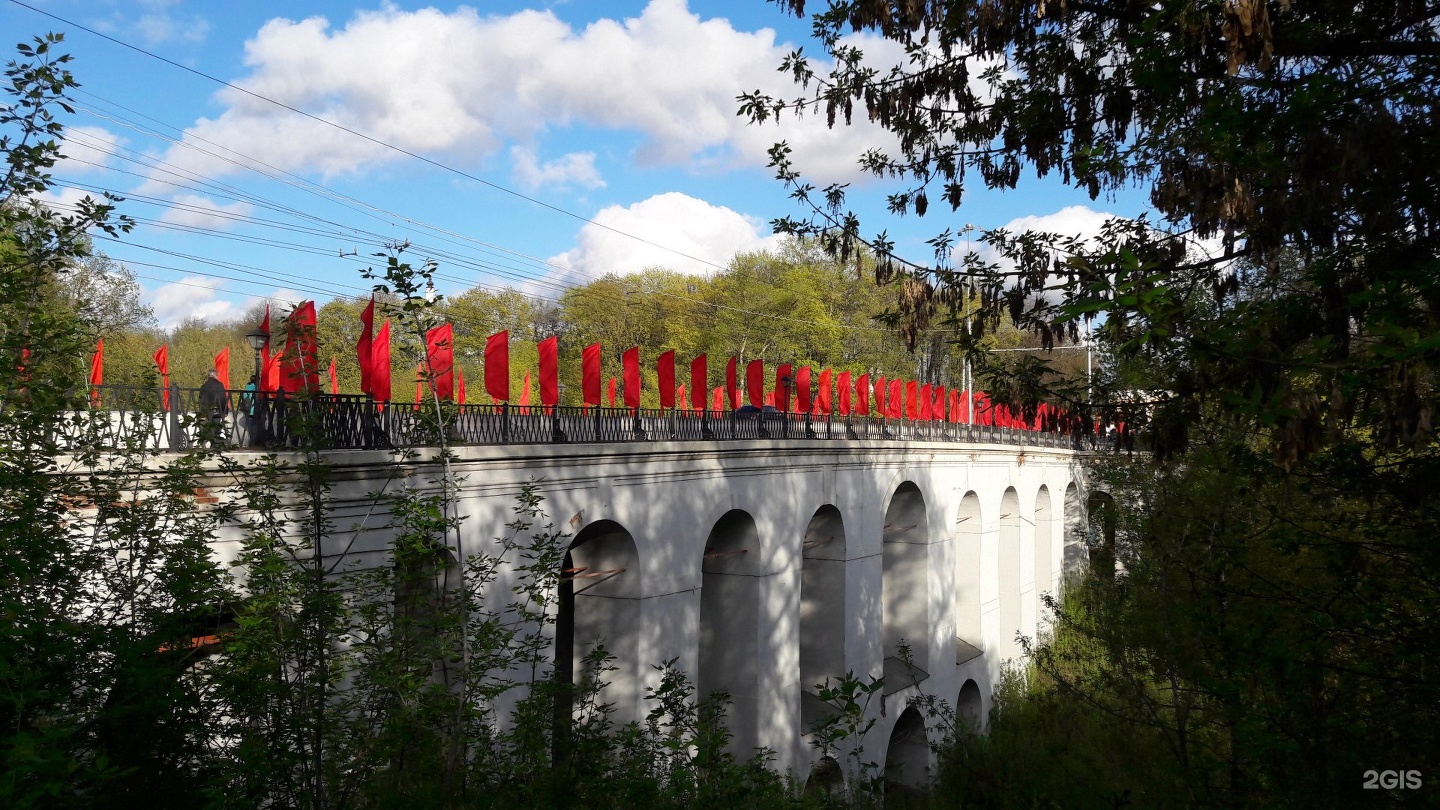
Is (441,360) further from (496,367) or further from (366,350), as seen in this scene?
(496,367)

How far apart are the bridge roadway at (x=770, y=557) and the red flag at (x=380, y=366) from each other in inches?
46.2

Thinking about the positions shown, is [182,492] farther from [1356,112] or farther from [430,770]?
[1356,112]

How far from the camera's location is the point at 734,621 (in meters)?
18.2

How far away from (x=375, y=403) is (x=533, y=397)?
95.1ft

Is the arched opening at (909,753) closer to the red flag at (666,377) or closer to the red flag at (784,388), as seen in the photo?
the red flag at (784,388)

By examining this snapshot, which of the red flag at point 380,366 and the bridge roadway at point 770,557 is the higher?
the red flag at point 380,366

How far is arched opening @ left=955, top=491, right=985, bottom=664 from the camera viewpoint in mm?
29781

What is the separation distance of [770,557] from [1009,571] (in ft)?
59.2

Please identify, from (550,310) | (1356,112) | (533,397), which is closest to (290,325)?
(1356,112)

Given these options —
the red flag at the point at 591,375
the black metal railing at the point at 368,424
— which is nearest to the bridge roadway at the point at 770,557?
the black metal railing at the point at 368,424

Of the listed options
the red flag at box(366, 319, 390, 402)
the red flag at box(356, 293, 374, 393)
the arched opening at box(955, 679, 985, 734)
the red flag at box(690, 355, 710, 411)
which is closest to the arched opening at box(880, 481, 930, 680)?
the arched opening at box(955, 679, 985, 734)

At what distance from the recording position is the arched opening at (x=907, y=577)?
2589 centimetres

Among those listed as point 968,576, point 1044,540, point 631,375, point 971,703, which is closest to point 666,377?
point 631,375

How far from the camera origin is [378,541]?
10.0 metres
